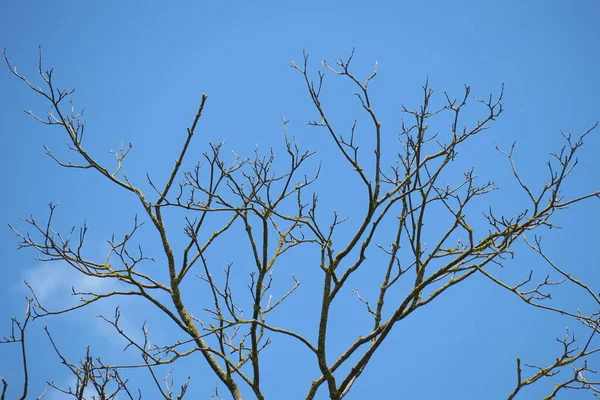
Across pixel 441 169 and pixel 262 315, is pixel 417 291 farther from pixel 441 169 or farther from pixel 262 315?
pixel 262 315

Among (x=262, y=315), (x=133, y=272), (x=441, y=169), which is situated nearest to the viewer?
(x=441, y=169)

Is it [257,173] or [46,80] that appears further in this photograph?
[257,173]

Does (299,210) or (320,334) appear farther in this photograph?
(299,210)

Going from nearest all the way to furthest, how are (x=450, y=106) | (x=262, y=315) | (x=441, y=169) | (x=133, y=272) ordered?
(x=441, y=169), (x=450, y=106), (x=133, y=272), (x=262, y=315)

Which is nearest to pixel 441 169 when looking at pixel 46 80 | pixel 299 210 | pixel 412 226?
pixel 412 226

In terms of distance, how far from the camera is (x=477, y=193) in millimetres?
4305

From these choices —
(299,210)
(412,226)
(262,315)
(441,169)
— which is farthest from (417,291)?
(262,315)

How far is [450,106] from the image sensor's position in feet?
13.8

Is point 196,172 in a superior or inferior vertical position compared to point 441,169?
superior

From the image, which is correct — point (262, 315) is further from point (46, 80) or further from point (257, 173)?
point (46, 80)

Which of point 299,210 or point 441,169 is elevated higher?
point 299,210

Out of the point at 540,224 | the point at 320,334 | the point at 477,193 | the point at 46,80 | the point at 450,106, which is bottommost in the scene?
the point at 320,334

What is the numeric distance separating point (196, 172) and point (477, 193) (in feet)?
6.96

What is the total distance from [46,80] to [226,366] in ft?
8.72
